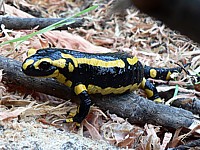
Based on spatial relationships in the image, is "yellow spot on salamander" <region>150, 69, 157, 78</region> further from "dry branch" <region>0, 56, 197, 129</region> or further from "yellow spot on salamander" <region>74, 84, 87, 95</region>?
"yellow spot on salamander" <region>74, 84, 87, 95</region>

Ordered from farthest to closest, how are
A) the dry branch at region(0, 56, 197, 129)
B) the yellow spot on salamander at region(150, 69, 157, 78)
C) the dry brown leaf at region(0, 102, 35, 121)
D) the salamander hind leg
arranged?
1. the yellow spot on salamander at region(150, 69, 157, 78)
2. the salamander hind leg
3. the dry branch at region(0, 56, 197, 129)
4. the dry brown leaf at region(0, 102, 35, 121)

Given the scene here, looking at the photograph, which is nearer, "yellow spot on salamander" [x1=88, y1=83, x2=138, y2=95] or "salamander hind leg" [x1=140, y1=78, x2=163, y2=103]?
"yellow spot on salamander" [x1=88, y1=83, x2=138, y2=95]

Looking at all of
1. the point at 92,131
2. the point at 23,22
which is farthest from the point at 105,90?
the point at 23,22

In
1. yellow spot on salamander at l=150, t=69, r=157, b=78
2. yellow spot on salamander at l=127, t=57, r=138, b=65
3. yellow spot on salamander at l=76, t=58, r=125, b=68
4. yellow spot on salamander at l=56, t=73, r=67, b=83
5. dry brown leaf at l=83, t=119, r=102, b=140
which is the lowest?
dry brown leaf at l=83, t=119, r=102, b=140

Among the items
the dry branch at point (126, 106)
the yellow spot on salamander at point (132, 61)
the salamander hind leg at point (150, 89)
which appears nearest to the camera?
the dry branch at point (126, 106)

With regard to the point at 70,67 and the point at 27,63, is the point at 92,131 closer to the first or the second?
the point at 70,67

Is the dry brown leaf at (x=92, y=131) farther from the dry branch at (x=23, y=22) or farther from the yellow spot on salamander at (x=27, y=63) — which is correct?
the dry branch at (x=23, y=22)

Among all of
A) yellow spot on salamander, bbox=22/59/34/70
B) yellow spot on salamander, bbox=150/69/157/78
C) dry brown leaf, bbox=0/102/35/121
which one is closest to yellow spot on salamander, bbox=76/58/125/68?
yellow spot on salamander, bbox=22/59/34/70

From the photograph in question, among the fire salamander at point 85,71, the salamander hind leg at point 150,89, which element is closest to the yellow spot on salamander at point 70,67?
the fire salamander at point 85,71
